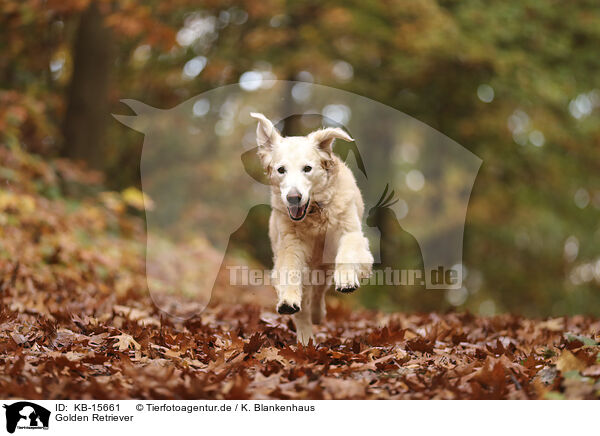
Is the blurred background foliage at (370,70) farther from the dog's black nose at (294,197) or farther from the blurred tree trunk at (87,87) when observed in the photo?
the dog's black nose at (294,197)

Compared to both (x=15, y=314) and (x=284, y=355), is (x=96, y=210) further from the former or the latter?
(x=284, y=355)

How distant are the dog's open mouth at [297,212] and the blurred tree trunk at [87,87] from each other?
335 inches

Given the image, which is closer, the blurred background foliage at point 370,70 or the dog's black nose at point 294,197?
the dog's black nose at point 294,197

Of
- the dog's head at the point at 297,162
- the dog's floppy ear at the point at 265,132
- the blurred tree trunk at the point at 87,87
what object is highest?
the blurred tree trunk at the point at 87,87

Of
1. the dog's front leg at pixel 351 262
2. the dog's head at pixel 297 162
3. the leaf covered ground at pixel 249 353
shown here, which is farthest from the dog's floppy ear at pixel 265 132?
the leaf covered ground at pixel 249 353

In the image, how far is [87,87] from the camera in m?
12.1

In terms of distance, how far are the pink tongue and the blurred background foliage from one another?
8.10 meters

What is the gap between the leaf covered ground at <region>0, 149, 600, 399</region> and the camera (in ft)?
11.3

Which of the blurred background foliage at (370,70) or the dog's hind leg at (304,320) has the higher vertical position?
the blurred background foliage at (370,70)

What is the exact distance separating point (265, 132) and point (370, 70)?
10977 mm
